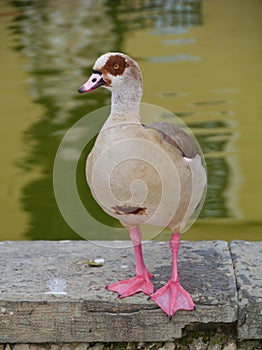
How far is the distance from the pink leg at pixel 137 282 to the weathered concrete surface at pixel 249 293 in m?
0.24

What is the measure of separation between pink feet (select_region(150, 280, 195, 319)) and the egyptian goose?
0.19 meters

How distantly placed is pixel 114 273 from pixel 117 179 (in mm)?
501

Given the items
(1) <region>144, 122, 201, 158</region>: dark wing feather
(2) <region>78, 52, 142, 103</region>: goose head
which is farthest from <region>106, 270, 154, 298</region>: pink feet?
(2) <region>78, 52, 142, 103</region>: goose head

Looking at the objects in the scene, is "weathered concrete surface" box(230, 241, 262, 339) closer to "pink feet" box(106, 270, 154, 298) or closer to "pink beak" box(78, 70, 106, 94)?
"pink feet" box(106, 270, 154, 298)

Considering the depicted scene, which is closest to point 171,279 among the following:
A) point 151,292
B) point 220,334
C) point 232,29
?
point 151,292

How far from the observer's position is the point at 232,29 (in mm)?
9008

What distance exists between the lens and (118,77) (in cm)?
195

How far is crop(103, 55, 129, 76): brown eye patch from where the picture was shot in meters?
1.94

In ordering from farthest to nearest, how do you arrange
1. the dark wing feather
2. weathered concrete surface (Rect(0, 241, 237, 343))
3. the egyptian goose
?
weathered concrete surface (Rect(0, 241, 237, 343)), the dark wing feather, the egyptian goose

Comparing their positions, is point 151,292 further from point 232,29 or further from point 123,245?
point 232,29

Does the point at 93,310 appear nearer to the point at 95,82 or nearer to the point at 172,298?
the point at 172,298

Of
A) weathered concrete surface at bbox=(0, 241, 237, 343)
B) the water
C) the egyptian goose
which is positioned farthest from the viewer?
the water

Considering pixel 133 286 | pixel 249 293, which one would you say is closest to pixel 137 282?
pixel 133 286

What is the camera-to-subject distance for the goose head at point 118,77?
1946 mm
